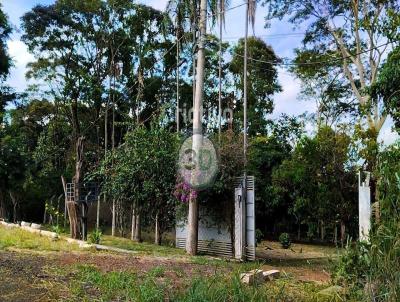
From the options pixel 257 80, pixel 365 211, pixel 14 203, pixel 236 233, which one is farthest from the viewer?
pixel 14 203

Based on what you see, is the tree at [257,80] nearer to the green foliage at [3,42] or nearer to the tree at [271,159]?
the tree at [271,159]

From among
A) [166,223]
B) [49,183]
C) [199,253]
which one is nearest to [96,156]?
[49,183]

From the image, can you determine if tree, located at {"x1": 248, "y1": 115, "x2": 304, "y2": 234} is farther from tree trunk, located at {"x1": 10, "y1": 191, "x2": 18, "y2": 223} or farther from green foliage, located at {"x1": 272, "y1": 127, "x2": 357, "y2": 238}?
tree trunk, located at {"x1": 10, "y1": 191, "x2": 18, "y2": 223}

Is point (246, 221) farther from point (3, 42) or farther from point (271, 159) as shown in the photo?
point (3, 42)

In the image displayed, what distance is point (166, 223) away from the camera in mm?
14156

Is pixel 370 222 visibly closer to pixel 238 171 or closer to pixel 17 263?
pixel 17 263
